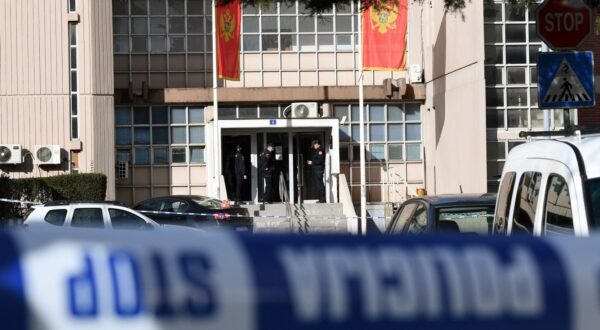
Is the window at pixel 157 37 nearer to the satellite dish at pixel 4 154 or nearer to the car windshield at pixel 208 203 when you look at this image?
the satellite dish at pixel 4 154

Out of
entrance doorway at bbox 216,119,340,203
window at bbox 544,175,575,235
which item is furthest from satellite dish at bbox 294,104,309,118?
window at bbox 544,175,575,235

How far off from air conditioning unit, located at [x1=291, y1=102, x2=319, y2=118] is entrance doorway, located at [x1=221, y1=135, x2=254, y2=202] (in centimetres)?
205

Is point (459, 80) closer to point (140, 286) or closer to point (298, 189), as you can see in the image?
point (298, 189)

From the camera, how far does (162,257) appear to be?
215cm

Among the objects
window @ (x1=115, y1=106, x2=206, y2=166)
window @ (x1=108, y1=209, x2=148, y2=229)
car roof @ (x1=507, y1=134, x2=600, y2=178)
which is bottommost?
window @ (x1=108, y1=209, x2=148, y2=229)

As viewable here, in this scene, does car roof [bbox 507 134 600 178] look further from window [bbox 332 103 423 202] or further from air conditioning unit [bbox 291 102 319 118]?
window [bbox 332 103 423 202]

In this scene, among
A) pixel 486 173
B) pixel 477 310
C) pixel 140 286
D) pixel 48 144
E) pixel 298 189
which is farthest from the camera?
pixel 298 189

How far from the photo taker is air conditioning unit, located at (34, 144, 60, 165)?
28406 mm

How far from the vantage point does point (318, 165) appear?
30.0 meters

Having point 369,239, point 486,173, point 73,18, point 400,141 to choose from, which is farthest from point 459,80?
point 369,239

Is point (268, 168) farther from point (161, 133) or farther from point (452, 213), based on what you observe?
point (452, 213)

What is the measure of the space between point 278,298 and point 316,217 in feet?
85.6

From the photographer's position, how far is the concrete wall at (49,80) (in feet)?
94.7

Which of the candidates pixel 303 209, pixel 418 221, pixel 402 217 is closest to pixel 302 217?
pixel 303 209
